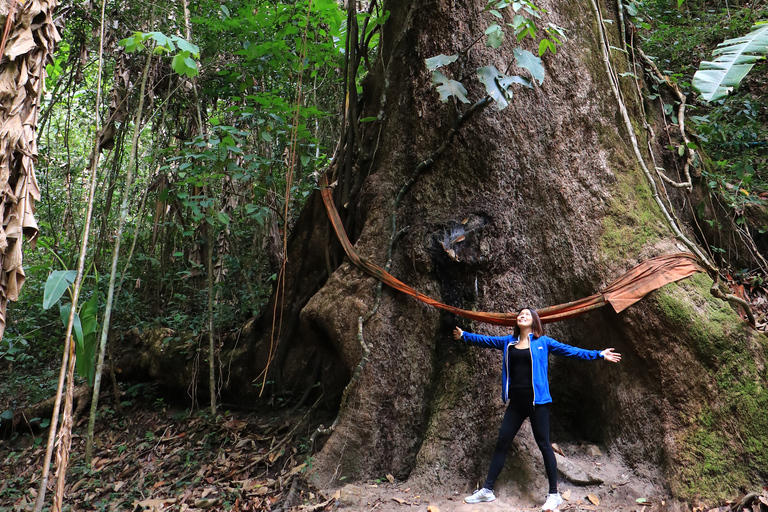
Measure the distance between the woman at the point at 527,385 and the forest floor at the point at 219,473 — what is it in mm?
248

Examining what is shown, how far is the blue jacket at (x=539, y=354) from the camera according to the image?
130 inches

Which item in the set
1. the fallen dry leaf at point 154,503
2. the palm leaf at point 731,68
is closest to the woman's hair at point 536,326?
the palm leaf at point 731,68

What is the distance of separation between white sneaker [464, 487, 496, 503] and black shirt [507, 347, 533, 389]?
2.20 feet

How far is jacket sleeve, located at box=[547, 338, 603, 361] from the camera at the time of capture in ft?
10.8

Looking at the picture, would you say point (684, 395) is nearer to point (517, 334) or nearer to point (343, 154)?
point (517, 334)

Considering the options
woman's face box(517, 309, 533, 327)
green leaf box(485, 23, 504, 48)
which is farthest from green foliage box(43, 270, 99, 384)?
green leaf box(485, 23, 504, 48)

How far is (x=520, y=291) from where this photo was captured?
3.81 metres

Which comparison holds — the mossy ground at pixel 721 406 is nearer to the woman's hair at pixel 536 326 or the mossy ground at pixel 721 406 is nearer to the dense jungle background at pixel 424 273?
the dense jungle background at pixel 424 273

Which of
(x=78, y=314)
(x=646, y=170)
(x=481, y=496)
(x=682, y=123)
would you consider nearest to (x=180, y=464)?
(x=78, y=314)

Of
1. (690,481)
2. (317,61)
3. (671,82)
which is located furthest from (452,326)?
(671,82)

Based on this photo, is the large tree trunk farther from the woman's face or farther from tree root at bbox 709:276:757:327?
the woman's face

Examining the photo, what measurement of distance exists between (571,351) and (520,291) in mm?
609

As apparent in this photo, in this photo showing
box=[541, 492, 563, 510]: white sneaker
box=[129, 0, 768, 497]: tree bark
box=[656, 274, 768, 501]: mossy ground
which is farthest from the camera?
box=[129, 0, 768, 497]: tree bark

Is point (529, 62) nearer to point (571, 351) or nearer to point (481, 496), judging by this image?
point (571, 351)
